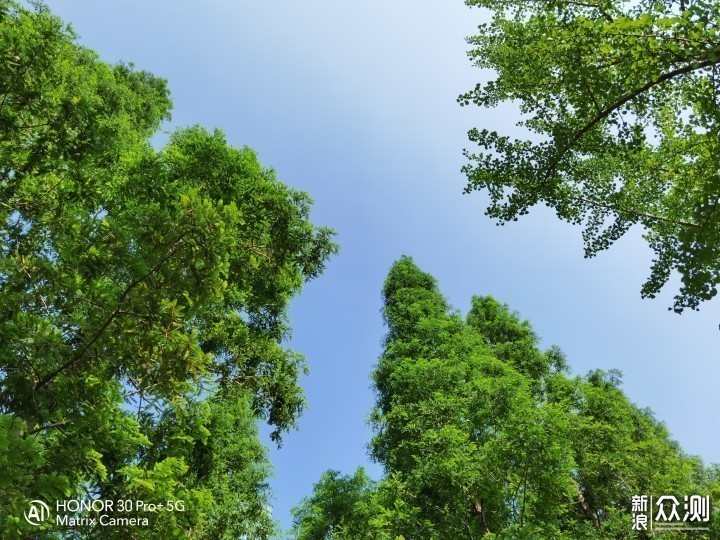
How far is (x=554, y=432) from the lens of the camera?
1032 cm

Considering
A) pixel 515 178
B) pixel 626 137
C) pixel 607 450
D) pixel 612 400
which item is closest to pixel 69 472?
pixel 515 178

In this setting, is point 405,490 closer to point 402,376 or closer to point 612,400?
point 402,376

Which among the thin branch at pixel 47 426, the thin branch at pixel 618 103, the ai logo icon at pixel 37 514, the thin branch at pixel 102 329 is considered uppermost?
the thin branch at pixel 618 103

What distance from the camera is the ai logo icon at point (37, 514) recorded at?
16.4 ft

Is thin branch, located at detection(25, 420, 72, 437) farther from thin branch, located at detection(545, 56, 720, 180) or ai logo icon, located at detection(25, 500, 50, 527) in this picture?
thin branch, located at detection(545, 56, 720, 180)

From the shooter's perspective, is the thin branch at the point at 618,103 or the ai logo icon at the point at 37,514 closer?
the ai logo icon at the point at 37,514

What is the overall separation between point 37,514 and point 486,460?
9.09 m

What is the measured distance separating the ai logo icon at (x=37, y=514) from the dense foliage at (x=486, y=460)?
7880 mm

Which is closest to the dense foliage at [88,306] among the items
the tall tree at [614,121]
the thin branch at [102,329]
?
the thin branch at [102,329]

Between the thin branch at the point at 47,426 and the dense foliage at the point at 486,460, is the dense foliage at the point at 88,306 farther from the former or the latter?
the dense foliage at the point at 486,460

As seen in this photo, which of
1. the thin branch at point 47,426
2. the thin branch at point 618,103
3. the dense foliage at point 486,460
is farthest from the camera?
the dense foliage at point 486,460

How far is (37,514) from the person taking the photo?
208 inches

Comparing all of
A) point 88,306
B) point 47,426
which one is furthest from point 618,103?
point 47,426

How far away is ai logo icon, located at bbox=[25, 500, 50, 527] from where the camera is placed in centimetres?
499
